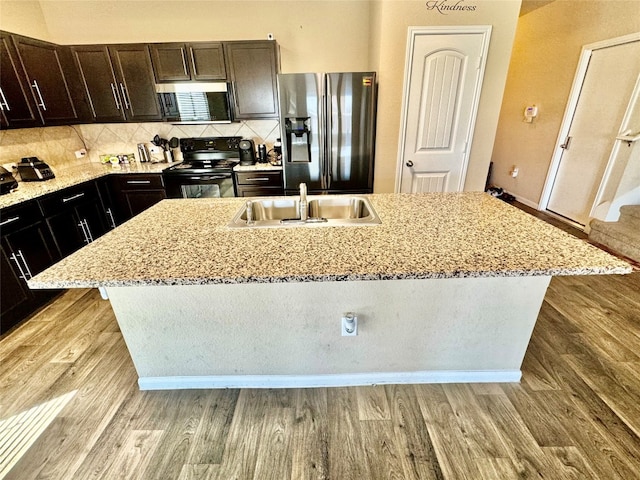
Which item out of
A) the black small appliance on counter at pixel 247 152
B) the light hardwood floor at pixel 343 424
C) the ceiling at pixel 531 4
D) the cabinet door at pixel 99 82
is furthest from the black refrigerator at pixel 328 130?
the ceiling at pixel 531 4

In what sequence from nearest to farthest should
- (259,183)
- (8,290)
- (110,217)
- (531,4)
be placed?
(8,290), (110,217), (259,183), (531,4)

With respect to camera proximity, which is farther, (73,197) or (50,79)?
(50,79)

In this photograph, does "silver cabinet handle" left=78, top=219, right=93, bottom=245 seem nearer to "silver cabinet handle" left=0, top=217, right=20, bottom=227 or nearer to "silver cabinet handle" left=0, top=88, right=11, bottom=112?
"silver cabinet handle" left=0, top=217, right=20, bottom=227

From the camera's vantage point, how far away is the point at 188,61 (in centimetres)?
307

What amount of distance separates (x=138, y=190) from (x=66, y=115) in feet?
3.23

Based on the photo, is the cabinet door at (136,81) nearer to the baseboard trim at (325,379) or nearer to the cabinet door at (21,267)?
the cabinet door at (21,267)

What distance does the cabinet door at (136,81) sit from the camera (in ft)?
9.97

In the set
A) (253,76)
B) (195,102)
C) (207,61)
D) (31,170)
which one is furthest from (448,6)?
(31,170)

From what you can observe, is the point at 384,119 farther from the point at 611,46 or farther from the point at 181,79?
the point at 611,46

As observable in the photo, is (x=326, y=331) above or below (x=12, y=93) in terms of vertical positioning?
below

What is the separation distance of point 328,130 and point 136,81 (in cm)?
212

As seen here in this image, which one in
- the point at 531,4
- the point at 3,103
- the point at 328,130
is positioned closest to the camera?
the point at 3,103

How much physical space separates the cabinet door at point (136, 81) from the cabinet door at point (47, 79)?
19.2 inches

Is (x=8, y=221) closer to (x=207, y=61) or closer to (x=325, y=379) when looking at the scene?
(x=207, y=61)
